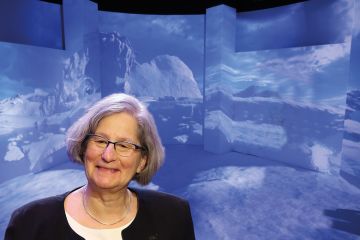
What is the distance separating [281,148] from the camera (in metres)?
6.08

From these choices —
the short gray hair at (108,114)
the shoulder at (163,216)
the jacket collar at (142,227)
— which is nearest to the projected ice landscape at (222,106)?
the shoulder at (163,216)

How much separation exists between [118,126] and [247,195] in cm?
372

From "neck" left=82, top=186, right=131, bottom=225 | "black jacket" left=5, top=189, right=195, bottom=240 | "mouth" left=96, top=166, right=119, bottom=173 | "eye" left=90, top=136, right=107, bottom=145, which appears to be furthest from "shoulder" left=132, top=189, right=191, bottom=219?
"eye" left=90, top=136, right=107, bottom=145

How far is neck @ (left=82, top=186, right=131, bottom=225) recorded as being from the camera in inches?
47.9

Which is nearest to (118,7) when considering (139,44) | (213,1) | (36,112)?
(139,44)

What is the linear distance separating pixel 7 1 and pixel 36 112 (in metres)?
1.99

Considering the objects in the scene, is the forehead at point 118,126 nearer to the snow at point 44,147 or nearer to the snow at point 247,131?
the snow at point 44,147

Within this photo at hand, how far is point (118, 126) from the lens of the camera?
1.17 metres

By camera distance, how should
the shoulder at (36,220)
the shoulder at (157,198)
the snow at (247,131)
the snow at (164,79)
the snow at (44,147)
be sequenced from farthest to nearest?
1. the snow at (164,79)
2. the snow at (247,131)
3. the snow at (44,147)
4. the shoulder at (157,198)
5. the shoulder at (36,220)

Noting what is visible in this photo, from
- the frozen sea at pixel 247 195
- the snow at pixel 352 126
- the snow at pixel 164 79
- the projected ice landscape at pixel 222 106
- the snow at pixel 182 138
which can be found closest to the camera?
the frozen sea at pixel 247 195

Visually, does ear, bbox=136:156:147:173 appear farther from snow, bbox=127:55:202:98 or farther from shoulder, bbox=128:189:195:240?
snow, bbox=127:55:202:98

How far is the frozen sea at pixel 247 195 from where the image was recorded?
342 centimetres

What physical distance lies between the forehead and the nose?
44mm

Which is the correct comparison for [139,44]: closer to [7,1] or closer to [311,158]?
[7,1]
